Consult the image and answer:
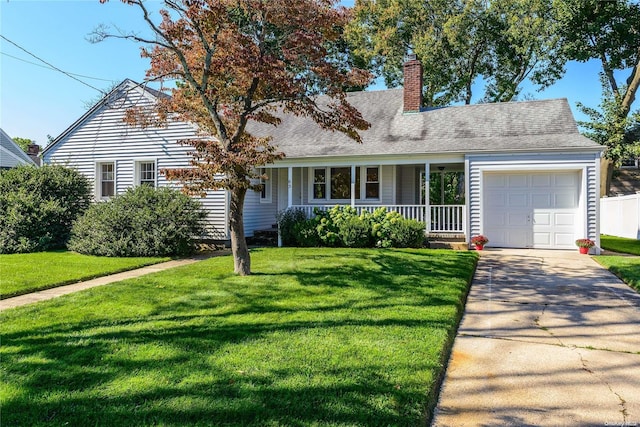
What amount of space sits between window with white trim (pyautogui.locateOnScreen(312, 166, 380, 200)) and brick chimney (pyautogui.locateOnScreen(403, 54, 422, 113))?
119 inches

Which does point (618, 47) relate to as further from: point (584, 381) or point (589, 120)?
point (584, 381)

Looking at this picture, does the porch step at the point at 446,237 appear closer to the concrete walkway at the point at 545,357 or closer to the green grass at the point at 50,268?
the concrete walkway at the point at 545,357

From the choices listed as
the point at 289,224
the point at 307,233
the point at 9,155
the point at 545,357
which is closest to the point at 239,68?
the point at 545,357

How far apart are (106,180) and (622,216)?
20136mm

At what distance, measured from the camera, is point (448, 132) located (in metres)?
14.1

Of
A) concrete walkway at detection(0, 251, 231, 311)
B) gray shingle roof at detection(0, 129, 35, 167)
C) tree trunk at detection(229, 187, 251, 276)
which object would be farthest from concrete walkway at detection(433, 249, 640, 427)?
gray shingle roof at detection(0, 129, 35, 167)

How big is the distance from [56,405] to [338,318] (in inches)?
113

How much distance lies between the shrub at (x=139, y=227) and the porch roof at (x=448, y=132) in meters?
4.44

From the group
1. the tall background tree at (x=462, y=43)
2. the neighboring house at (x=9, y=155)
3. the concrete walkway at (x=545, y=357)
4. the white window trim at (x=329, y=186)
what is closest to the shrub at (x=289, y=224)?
the white window trim at (x=329, y=186)

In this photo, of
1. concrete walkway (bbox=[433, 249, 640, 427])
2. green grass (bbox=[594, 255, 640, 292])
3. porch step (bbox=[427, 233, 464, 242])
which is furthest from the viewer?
porch step (bbox=[427, 233, 464, 242])

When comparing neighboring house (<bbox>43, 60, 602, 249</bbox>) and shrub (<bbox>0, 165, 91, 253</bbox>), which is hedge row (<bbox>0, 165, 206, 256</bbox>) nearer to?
shrub (<bbox>0, 165, 91, 253</bbox>)

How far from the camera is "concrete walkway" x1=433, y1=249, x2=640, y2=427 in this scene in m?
2.96

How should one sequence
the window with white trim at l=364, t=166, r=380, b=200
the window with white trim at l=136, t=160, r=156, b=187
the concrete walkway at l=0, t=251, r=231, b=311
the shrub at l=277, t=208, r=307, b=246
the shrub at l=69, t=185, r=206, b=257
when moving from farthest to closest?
the window with white trim at l=364, t=166, r=380, b=200
the window with white trim at l=136, t=160, r=156, b=187
the shrub at l=277, t=208, r=307, b=246
the shrub at l=69, t=185, r=206, b=257
the concrete walkway at l=0, t=251, r=231, b=311

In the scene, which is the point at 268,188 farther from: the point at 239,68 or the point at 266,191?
the point at 239,68
